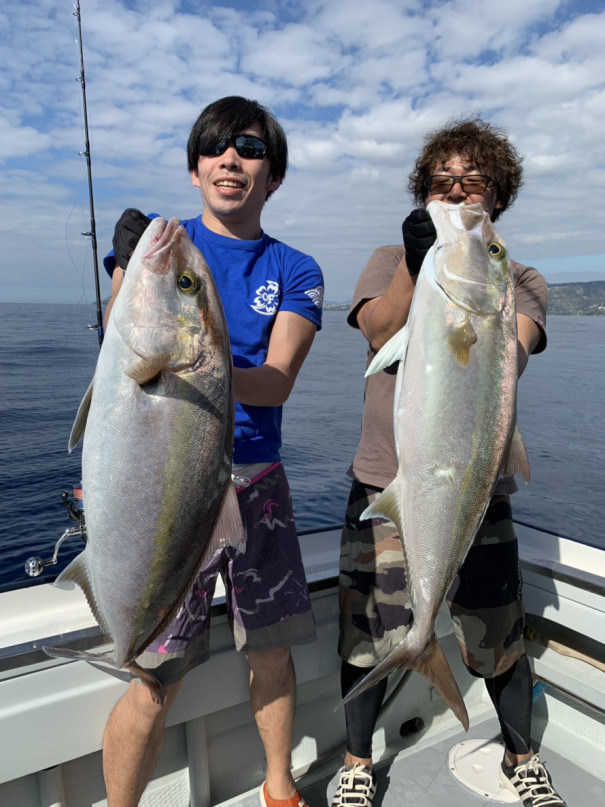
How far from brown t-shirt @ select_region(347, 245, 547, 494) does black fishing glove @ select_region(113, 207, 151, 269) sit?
3.38ft

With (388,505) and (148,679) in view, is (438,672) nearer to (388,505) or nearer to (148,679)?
(388,505)

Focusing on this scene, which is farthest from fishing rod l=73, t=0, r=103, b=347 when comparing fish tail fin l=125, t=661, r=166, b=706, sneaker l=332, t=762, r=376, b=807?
sneaker l=332, t=762, r=376, b=807

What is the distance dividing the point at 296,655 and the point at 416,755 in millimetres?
1016

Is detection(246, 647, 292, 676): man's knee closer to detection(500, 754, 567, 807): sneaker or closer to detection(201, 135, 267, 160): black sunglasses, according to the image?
detection(500, 754, 567, 807): sneaker

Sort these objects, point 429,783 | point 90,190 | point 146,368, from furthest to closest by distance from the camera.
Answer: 1. point 90,190
2. point 429,783
3. point 146,368

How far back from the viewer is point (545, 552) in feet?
11.5

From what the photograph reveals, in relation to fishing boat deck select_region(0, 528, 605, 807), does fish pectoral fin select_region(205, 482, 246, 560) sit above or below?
above

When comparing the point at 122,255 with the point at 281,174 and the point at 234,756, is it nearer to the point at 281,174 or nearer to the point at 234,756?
the point at 281,174

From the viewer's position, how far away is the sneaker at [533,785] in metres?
2.73

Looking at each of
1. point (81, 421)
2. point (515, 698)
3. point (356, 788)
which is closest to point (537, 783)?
point (515, 698)

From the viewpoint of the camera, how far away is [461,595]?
271 cm

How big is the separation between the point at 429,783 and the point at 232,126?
325cm

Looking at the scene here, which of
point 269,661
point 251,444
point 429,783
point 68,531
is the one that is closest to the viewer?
point 251,444

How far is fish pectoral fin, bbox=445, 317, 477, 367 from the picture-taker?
1929 millimetres
